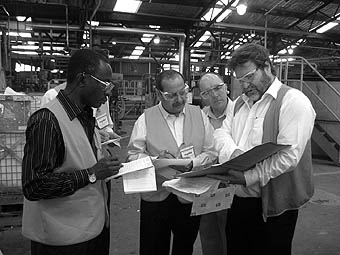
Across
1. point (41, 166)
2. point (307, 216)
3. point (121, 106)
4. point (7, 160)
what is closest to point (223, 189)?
point (41, 166)

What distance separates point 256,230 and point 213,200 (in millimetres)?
272

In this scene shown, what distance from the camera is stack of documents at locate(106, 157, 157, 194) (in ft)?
4.64

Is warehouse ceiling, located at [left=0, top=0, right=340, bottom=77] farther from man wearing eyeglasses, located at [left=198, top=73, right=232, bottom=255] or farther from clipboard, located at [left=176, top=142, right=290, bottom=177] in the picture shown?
clipboard, located at [left=176, top=142, right=290, bottom=177]

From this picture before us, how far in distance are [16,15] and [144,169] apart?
23.5 ft

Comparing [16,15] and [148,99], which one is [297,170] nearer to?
[16,15]

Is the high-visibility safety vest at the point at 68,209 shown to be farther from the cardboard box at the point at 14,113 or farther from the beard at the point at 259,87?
the cardboard box at the point at 14,113

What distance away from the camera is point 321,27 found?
35.0 feet

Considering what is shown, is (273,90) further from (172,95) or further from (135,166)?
(135,166)

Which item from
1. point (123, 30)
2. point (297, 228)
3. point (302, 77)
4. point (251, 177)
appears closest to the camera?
point (251, 177)

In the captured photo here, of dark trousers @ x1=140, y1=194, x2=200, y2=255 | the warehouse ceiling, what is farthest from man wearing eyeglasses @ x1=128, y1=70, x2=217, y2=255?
the warehouse ceiling

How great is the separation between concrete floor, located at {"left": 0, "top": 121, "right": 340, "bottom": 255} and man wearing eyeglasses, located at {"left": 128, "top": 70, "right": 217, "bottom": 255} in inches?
43.5

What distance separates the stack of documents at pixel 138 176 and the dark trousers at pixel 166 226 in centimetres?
43

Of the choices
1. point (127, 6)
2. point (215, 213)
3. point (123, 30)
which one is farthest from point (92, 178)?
point (127, 6)

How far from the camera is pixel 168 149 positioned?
1.85m
